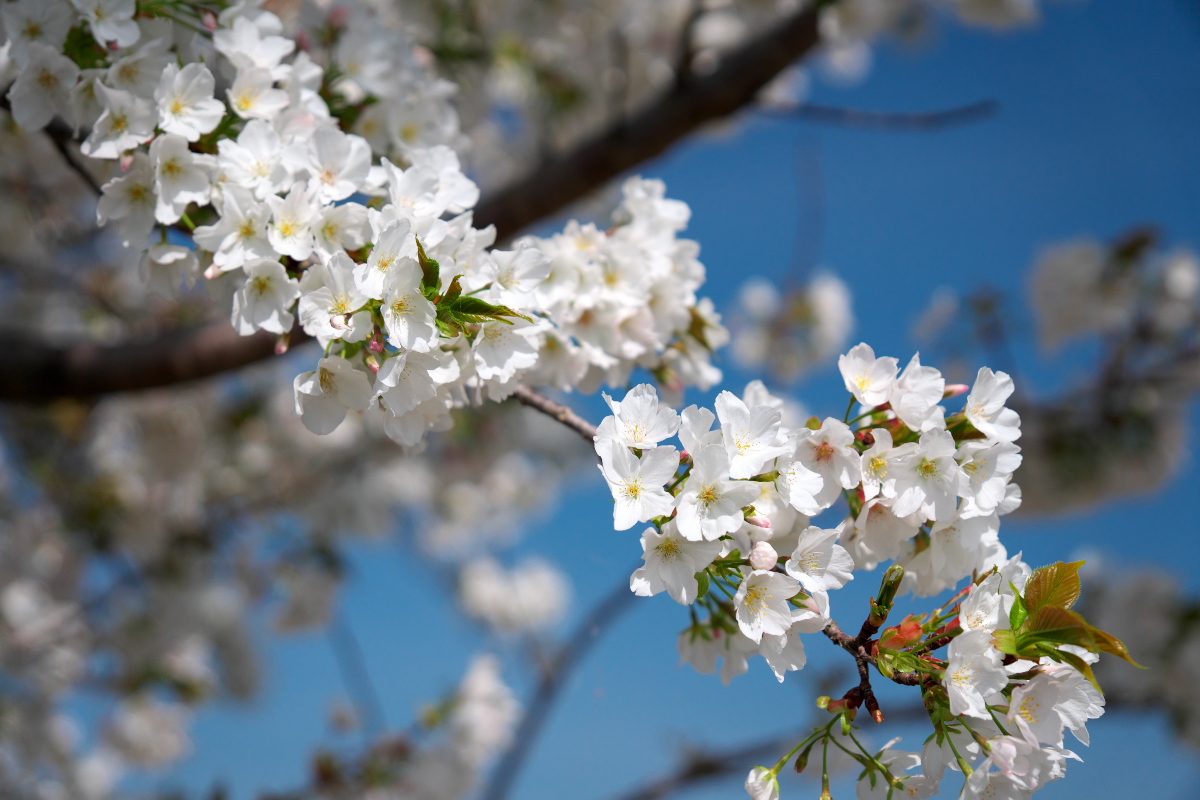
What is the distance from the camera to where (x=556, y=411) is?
1.21 meters

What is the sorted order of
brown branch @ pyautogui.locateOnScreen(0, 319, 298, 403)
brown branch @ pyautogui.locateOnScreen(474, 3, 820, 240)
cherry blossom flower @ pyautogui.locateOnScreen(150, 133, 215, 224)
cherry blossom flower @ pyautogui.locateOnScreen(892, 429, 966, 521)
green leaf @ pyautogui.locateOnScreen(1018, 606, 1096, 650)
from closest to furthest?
1. green leaf @ pyautogui.locateOnScreen(1018, 606, 1096, 650)
2. cherry blossom flower @ pyautogui.locateOnScreen(892, 429, 966, 521)
3. cherry blossom flower @ pyautogui.locateOnScreen(150, 133, 215, 224)
4. brown branch @ pyautogui.locateOnScreen(0, 319, 298, 403)
5. brown branch @ pyautogui.locateOnScreen(474, 3, 820, 240)

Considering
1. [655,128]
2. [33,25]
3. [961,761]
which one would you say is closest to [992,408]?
[961,761]

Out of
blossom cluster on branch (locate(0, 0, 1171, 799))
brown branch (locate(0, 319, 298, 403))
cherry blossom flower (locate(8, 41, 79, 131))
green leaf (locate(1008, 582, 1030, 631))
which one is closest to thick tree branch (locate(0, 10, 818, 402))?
brown branch (locate(0, 319, 298, 403))

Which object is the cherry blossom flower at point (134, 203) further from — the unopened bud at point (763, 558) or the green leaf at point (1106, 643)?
the green leaf at point (1106, 643)

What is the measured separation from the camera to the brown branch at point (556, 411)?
1.18 meters

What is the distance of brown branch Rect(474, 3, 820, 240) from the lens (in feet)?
8.32

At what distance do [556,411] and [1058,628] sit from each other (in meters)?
0.72

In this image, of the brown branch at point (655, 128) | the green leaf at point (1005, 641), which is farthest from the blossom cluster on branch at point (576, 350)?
the brown branch at point (655, 128)

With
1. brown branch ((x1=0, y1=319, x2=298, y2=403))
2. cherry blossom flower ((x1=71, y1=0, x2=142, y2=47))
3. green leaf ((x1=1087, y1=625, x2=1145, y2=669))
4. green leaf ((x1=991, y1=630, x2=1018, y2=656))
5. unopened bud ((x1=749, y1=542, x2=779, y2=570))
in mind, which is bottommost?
brown branch ((x1=0, y1=319, x2=298, y2=403))

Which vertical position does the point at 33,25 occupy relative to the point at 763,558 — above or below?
above

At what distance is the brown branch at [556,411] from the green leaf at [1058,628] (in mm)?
621

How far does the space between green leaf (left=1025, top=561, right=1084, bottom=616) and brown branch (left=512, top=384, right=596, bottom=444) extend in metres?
0.61

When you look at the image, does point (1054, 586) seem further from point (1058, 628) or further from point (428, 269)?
point (428, 269)

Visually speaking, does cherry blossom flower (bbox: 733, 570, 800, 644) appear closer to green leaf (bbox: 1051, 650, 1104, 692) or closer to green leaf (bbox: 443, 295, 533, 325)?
green leaf (bbox: 1051, 650, 1104, 692)
